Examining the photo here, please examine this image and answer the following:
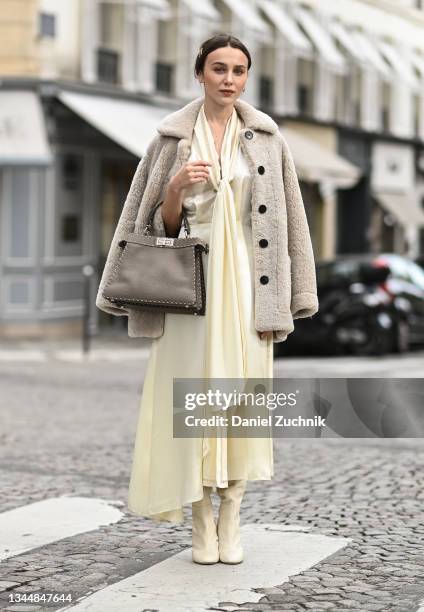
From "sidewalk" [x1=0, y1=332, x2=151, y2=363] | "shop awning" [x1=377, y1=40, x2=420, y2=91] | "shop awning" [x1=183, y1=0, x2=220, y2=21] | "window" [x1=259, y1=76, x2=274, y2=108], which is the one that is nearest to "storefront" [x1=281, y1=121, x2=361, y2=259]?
"window" [x1=259, y1=76, x2=274, y2=108]

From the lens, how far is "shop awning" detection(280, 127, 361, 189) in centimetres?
2341

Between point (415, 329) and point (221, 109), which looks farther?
point (415, 329)

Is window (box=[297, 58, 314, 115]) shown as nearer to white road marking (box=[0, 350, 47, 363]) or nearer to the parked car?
the parked car

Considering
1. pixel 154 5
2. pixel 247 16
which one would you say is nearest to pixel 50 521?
pixel 154 5

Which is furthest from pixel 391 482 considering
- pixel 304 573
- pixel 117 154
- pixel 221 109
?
pixel 117 154

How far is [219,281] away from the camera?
16.3 feet

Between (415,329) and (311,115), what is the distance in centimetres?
1215

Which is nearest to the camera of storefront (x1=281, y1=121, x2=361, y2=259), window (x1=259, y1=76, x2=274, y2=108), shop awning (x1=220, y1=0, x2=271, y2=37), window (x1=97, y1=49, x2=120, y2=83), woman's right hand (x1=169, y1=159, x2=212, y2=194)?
woman's right hand (x1=169, y1=159, x2=212, y2=194)

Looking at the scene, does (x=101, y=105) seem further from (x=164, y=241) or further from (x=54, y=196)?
(x=164, y=241)

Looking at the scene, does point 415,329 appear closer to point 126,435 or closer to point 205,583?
point 126,435

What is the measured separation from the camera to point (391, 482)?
7.34 meters

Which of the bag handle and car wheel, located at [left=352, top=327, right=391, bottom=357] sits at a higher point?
the bag handle

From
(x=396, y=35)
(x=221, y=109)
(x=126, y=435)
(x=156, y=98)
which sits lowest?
(x=126, y=435)

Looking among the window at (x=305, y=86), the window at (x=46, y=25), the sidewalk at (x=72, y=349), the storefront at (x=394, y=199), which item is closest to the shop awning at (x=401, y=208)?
the storefront at (x=394, y=199)
